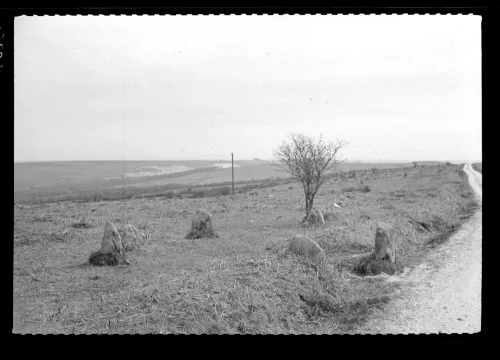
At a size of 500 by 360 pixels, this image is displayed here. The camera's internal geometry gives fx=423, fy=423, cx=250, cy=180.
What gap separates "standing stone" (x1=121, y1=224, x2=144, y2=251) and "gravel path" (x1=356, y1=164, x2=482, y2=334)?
6615 millimetres

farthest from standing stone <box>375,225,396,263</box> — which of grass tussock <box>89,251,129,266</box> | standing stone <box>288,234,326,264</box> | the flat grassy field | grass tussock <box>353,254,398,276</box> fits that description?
grass tussock <box>89,251,129,266</box>

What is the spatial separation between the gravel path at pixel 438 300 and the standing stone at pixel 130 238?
6.62 meters

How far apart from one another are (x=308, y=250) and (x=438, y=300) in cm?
251

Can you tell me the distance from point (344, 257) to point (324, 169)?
797 centimetres

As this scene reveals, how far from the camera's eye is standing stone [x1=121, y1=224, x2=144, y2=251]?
11000mm

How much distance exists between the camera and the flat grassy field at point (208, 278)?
6465 millimetres

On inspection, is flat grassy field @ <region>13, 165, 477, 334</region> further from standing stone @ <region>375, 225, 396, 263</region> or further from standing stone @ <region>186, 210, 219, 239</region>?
standing stone @ <region>375, 225, 396, 263</region>

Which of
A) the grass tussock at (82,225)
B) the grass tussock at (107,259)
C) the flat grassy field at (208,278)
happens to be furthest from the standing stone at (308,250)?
the grass tussock at (82,225)

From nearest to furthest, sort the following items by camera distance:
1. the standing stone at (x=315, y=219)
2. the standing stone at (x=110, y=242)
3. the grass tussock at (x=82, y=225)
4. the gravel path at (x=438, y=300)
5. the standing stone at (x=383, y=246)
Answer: the gravel path at (x=438, y=300) < the standing stone at (x=383, y=246) < the standing stone at (x=110, y=242) < the grass tussock at (x=82, y=225) < the standing stone at (x=315, y=219)

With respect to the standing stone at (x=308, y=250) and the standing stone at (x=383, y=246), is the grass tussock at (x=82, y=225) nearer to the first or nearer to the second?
the standing stone at (x=308, y=250)

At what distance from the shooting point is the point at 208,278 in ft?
24.2

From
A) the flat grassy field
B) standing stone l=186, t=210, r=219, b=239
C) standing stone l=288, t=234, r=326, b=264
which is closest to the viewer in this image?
the flat grassy field

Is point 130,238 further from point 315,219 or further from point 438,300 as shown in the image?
point 438,300
